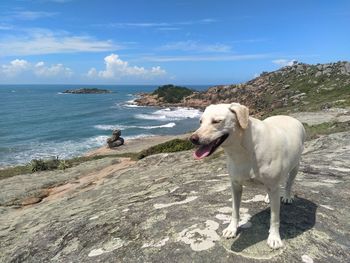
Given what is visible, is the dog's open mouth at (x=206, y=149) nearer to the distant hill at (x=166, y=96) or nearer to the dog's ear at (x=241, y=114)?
the dog's ear at (x=241, y=114)

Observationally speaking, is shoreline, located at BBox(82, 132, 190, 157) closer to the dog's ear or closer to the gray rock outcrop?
the gray rock outcrop

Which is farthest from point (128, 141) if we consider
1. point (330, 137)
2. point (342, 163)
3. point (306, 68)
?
point (306, 68)

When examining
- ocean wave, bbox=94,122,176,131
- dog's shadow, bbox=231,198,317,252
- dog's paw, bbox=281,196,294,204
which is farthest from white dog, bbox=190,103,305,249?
ocean wave, bbox=94,122,176,131

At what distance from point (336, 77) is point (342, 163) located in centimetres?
7276

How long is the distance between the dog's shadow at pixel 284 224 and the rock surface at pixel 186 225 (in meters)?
0.02

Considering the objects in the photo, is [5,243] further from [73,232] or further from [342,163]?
[342,163]

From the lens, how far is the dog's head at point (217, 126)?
5.30 m

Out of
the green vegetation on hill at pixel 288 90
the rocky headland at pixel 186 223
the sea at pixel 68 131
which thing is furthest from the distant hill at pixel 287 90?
the rocky headland at pixel 186 223

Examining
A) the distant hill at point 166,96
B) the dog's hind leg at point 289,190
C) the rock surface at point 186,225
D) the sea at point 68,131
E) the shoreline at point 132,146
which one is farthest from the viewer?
the distant hill at point 166,96

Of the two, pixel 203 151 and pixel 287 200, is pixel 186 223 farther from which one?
pixel 203 151

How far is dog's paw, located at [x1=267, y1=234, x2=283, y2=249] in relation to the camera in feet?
19.4

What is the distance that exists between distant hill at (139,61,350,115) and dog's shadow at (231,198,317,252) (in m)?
47.3

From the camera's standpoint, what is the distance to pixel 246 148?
569 cm

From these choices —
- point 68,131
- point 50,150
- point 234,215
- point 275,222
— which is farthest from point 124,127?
point 275,222
